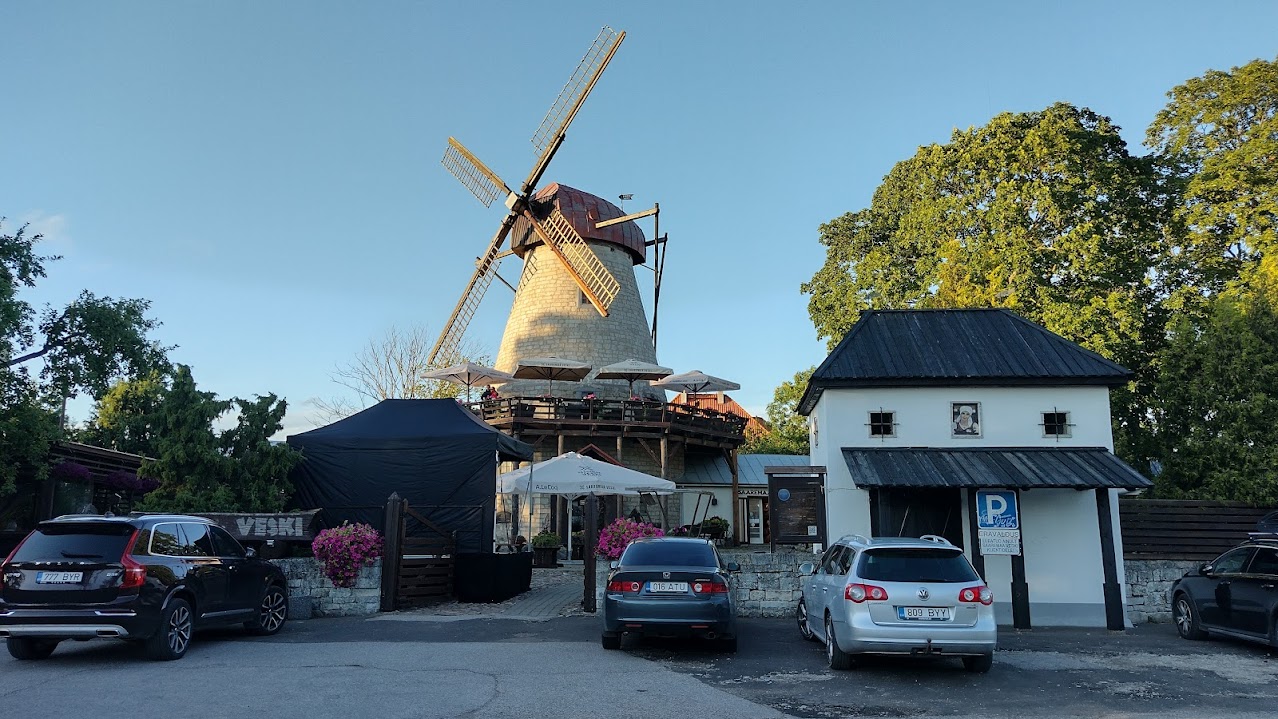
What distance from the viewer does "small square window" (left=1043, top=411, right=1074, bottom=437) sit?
15.3m

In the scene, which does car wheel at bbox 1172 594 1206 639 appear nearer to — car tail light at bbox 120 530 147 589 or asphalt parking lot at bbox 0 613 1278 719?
asphalt parking lot at bbox 0 613 1278 719

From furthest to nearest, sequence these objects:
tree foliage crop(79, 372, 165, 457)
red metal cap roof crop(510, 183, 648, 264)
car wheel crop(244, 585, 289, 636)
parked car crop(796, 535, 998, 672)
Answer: red metal cap roof crop(510, 183, 648, 264)
tree foliage crop(79, 372, 165, 457)
car wheel crop(244, 585, 289, 636)
parked car crop(796, 535, 998, 672)

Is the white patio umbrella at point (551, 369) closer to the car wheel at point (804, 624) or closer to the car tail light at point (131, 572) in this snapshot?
the car wheel at point (804, 624)

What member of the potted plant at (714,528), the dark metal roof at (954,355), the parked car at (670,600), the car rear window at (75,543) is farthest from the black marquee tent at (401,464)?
the potted plant at (714,528)

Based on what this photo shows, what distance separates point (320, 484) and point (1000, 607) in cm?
1424

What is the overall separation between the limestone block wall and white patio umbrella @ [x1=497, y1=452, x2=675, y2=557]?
13246mm

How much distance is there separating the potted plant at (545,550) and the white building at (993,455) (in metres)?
11.4

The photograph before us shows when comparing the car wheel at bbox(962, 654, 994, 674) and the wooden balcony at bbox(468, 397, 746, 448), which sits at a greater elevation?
the wooden balcony at bbox(468, 397, 746, 448)

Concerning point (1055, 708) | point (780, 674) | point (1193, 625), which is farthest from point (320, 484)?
point (1193, 625)

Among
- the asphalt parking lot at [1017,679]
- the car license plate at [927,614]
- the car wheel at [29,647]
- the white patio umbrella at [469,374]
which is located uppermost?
the white patio umbrella at [469,374]

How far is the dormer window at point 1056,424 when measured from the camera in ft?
50.3

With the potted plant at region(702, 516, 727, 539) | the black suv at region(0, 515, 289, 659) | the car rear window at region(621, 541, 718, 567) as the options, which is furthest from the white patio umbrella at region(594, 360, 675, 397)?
the black suv at region(0, 515, 289, 659)

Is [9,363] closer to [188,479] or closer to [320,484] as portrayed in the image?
[188,479]

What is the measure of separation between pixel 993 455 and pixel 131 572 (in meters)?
→ 13.4
